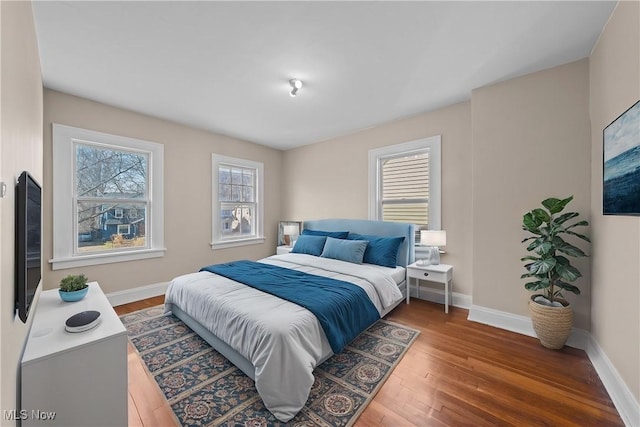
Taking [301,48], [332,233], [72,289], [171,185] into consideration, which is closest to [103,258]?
[171,185]

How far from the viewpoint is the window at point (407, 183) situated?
3541mm

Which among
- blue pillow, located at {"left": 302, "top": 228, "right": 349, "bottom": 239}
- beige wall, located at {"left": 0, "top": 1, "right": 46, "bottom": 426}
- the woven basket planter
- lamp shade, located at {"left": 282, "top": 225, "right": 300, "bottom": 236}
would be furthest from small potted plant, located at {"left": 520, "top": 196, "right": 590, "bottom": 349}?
lamp shade, located at {"left": 282, "top": 225, "right": 300, "bottom": 236}

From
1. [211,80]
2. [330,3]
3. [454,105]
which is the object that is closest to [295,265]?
[211,80]

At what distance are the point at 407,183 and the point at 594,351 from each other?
257 centimetres

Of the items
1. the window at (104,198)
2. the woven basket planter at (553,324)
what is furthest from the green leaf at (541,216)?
the window at (104,198)

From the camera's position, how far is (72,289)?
1.90 meters

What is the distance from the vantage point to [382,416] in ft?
5.14

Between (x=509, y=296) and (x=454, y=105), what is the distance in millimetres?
2409

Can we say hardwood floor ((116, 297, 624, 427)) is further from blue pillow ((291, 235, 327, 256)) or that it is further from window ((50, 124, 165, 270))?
blue pillow ((291, 235, 327, 256))

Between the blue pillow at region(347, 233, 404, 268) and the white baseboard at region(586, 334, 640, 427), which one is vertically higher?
the blue pillow at region(347, 233, 404, 268)

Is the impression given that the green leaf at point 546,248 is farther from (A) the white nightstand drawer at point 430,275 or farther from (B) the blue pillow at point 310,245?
(B) the blue pillow at point 310,245

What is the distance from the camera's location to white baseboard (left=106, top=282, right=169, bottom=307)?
11.0 ft

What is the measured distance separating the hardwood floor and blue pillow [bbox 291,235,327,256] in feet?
6.36

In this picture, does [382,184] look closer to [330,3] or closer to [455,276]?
[455,276]
